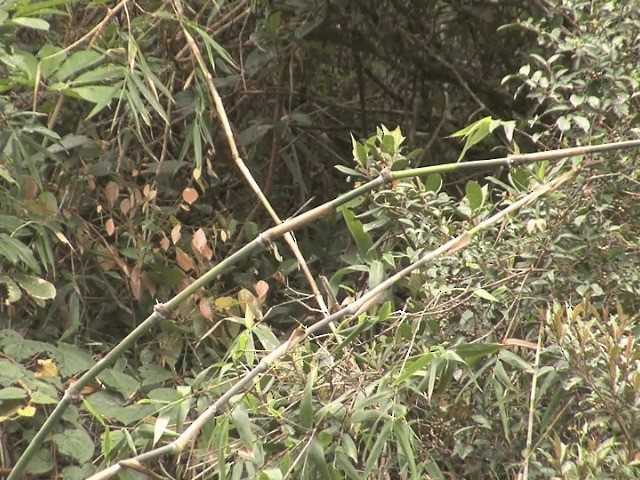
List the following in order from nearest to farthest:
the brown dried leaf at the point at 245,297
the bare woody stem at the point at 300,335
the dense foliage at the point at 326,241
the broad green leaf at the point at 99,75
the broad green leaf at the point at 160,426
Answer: the bare woody stem at the point at 300,335 → the broad green leaf at the point at 160,426 → the dense foliage at the point at 326,241 → the broad green leaf at the point at 99,75 → the brown dried leaf at the point at 245,297

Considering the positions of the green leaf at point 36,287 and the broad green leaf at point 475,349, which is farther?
the green leaf at point 36,287

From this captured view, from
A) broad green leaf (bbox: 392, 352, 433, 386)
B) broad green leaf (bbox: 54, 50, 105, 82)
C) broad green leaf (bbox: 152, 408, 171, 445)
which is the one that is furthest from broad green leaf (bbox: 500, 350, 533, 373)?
broad green leaf (bbox: 54, 50, 105, 82)

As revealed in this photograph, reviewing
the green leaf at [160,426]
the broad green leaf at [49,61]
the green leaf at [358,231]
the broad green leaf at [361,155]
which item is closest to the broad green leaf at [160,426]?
the green leaf at [160,426]

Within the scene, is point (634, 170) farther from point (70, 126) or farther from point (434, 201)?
point (70, 126)

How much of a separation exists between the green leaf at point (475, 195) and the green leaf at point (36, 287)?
651mm

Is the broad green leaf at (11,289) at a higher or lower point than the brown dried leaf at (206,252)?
higher

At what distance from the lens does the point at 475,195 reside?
121 centimetres

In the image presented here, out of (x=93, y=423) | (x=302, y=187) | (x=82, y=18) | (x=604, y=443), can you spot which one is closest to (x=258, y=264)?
(x=302, y=187)

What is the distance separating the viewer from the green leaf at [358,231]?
1.16m

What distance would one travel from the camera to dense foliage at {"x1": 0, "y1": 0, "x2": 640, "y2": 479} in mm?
1062

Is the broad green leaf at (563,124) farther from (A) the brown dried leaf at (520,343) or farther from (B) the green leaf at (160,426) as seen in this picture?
(B) the green leaf at (160,426)

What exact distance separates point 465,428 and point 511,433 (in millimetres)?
56

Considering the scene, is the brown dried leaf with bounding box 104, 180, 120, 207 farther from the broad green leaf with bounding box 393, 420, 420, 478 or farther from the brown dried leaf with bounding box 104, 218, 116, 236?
the broad green leaf with bounding box 393, 420, 420, 478

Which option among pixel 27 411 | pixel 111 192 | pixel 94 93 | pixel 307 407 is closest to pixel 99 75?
pixel 94 93
